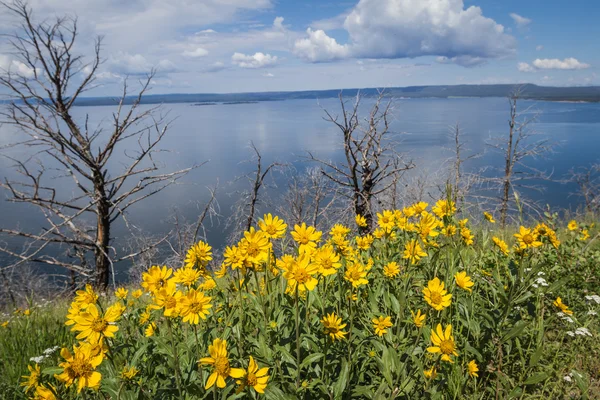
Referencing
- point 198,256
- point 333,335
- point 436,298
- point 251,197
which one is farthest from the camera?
point 251,197

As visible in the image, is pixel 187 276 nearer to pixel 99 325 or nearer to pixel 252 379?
pixel 99 325

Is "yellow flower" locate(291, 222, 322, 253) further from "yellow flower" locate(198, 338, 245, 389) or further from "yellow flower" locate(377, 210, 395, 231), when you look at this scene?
"yellow flower" locate(377, 210, 395, 231)

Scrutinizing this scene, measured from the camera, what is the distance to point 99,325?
1411 millimetres

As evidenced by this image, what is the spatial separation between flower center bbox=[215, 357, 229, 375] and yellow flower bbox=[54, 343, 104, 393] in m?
0.42

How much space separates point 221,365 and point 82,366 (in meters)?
0.53

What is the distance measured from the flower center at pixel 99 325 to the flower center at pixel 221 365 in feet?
1.53

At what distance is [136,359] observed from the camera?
76.9 inches

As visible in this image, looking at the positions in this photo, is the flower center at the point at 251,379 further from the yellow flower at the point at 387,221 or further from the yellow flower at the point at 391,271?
the yellow flower at the point at 387,221

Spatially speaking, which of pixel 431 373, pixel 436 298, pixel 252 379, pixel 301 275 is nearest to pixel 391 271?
pixel 436 298

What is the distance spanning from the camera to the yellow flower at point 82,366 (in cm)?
133

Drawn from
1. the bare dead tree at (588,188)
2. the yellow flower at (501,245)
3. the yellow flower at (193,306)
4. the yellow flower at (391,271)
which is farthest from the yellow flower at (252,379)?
the bare dead tree at (588,188)

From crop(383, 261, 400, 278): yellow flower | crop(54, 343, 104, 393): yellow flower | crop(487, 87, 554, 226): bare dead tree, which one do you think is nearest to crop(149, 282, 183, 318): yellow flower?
crop(54, 343, 104, 393): yellow flower

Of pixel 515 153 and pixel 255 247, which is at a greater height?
pixel 255 247

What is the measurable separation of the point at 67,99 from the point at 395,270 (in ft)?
28.9
